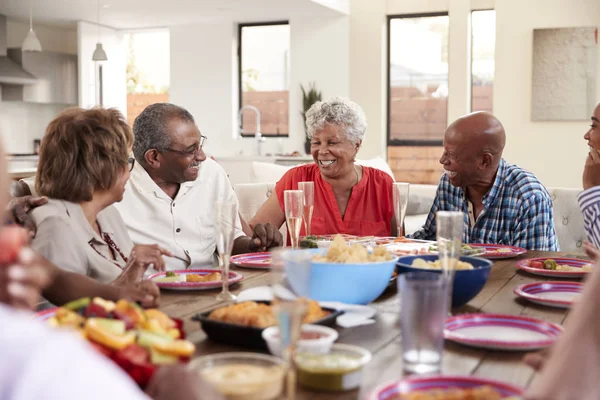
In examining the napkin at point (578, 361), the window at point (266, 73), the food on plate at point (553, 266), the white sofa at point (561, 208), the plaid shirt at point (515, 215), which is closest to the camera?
the napkin at point (578, 361)

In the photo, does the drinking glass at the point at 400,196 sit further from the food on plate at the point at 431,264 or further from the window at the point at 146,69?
the window at the point at 146,69

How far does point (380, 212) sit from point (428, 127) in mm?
5361

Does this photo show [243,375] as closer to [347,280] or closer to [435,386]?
[435,386]

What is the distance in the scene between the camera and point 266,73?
8.99m

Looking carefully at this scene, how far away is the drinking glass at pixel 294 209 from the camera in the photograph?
81.1 inches

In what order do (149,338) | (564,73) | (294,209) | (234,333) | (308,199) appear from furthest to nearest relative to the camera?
(564,73)
(308,199)
(294,209)
(234,333)
(149,338)

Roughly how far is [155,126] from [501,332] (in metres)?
1.54

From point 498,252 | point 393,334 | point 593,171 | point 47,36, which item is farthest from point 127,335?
point 47,36

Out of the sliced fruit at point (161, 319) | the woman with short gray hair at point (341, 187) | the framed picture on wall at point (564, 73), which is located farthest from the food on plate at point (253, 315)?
the framed picture on wall at point (564, 73)

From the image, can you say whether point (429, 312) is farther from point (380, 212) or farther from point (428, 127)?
point (428, 127)

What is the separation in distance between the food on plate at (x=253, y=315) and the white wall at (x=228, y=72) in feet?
23.4

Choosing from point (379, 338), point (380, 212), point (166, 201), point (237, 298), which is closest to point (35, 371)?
point (379, 338)

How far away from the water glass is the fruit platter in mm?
314

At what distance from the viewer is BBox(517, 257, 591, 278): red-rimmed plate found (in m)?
1.92
